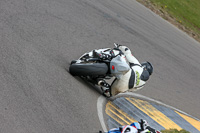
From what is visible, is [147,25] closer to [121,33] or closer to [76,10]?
[121,33]

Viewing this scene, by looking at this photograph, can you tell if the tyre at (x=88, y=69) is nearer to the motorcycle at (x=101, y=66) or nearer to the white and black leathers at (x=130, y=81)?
the motorcycle at (x=101, y=66)

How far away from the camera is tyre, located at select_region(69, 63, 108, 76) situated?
7171mm

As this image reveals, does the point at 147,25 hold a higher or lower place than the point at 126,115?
higher

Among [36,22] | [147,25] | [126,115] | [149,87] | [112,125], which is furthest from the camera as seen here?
[147,25]

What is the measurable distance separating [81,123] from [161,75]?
556 centimetres

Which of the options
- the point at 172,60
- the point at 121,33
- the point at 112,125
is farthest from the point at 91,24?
the point at 112,125

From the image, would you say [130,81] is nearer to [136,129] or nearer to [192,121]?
[136,129]

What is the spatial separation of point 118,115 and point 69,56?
2002 mm

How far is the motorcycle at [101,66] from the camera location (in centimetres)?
721

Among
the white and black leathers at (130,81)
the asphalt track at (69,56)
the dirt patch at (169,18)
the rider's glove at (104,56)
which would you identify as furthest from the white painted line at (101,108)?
the dirt patch at (169,18)

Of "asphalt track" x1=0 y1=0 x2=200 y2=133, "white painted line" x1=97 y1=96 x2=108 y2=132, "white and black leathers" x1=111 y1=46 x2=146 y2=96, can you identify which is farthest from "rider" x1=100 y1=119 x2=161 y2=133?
"white and black leathers" x1=111 y1=46 x2=146 y2=96

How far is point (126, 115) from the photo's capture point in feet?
25.6

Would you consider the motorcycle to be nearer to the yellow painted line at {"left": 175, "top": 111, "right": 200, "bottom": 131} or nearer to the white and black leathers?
the white and black leathers

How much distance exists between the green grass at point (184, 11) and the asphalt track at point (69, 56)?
8.24 ft
